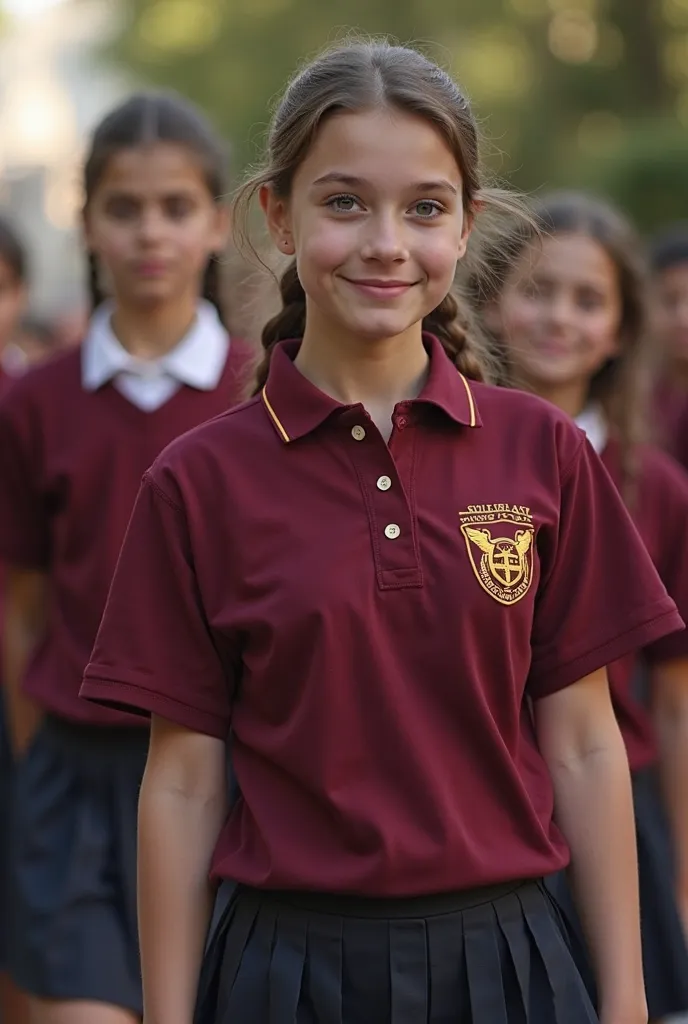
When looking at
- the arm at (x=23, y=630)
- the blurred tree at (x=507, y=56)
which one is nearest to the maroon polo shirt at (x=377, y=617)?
the arm at (x=23, y=630)

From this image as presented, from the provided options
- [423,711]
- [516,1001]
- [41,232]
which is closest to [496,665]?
[423,711]

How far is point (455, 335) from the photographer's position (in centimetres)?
288

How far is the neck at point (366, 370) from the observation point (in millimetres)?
2574

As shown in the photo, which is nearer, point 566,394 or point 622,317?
point 566,394

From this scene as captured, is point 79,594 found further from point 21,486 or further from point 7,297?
point 7,297

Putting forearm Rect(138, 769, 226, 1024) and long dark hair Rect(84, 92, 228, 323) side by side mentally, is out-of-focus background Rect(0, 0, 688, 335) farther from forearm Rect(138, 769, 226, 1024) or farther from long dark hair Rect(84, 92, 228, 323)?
forearm Rect(138, 769, 226, 1024)

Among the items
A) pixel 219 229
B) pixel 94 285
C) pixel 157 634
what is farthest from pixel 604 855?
pixel 94 285

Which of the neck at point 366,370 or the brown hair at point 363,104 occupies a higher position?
the brown hair at point 363,104

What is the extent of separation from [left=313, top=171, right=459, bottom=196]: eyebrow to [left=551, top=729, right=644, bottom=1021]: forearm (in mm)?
862

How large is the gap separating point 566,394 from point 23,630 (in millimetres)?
1376

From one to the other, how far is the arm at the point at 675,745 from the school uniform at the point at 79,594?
3.64 feet

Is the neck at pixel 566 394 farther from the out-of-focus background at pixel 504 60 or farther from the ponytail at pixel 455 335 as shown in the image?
the out-of-focus background at pixel 504 60

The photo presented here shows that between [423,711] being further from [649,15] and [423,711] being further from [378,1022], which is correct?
[649,15]

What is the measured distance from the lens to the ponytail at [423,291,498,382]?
287cm
